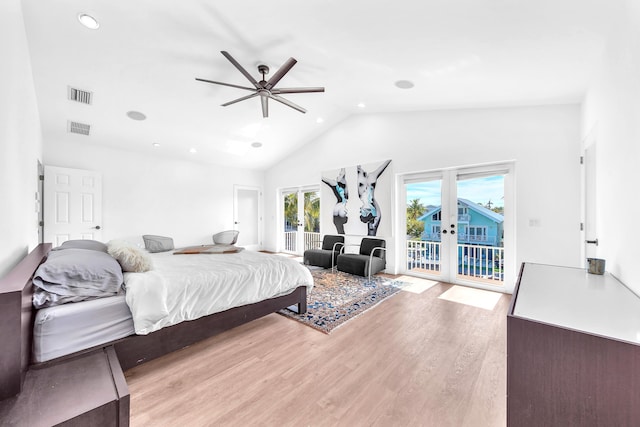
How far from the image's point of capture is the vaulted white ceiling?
6.55 ft

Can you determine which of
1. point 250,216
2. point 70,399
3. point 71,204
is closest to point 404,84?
point 70,399

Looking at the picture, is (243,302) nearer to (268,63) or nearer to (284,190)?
(268,63)

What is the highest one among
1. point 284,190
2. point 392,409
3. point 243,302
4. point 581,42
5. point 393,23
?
point 393,23

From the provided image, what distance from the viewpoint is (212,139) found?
17.7ft

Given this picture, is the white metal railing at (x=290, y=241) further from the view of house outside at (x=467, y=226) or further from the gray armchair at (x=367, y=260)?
the view of house outside at (x=467, y=226)

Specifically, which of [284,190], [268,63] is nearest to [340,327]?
[268,63]

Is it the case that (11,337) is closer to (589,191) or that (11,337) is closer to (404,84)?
(404,84)

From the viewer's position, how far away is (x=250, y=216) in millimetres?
7750

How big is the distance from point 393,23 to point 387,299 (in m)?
3.19

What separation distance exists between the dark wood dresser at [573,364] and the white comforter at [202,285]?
2117 mm

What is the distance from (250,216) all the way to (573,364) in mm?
7455

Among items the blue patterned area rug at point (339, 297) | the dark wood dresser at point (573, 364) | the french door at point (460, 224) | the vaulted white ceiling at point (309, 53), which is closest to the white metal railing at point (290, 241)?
the blue patterned area rug at point (339, 297)

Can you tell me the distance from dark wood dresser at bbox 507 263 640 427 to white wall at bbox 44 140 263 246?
6.22 m

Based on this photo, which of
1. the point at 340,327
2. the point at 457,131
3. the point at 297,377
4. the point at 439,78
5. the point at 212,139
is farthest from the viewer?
the point at 212,139
